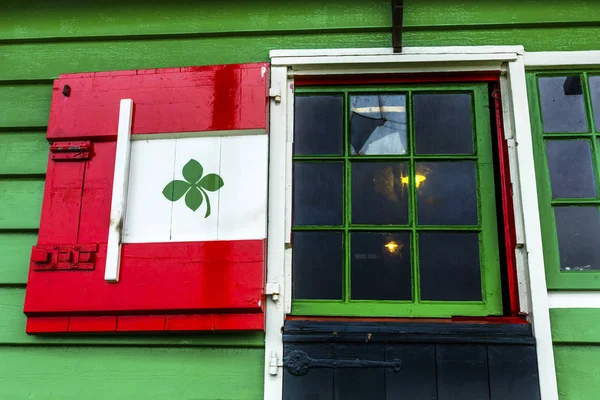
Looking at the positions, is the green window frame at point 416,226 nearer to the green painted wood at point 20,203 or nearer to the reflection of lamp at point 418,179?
the reflection of lamp at point 418,179

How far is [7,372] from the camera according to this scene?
242cm

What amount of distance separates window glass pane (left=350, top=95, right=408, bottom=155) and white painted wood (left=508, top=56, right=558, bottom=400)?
0.52m

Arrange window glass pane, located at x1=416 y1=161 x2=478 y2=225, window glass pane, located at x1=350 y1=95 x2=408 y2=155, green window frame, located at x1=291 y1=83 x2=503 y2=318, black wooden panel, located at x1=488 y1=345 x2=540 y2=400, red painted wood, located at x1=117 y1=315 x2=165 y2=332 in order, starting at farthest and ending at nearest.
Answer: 1. window glass pane, located at x1=350 y1=95 x2=408 y2=155
2. window glass pane, located at x1=416 y1=161 x2=478 y2=225
3. green window frame, located at x1=291 y1=83 x2=503 y2=318
4. red painted wood, located at x1=117 y1=315 x2=165 y2=332
5. black wooden panel, located at x1=488 y1=345 x2=540 y2=400

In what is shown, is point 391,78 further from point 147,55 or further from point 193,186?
point 147,55

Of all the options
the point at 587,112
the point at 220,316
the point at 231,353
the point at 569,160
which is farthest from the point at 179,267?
the point at 587,112

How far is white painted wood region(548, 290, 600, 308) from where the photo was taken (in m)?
2.35

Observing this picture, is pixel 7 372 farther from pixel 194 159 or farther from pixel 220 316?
pixel 194 159

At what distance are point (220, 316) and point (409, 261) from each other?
884 millimetres

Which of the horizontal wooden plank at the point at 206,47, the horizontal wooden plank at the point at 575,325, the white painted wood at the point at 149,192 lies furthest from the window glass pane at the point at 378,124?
the horizontal wooden plank at the point at 575,325

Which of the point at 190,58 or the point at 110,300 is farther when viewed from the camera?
the point at 190,58

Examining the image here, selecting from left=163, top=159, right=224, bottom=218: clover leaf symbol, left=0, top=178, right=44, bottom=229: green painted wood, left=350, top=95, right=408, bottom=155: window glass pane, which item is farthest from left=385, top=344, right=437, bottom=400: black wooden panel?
left=0, top=178, right=44, bottom=229: green painted wood

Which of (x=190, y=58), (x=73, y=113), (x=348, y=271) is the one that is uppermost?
(x=190, y=58)

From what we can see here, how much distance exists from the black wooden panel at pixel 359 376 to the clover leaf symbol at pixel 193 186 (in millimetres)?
876

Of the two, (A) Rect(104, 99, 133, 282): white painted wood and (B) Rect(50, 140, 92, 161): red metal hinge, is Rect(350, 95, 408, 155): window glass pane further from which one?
(B) Rect(50, 140, 92, 161): red metal hinge
